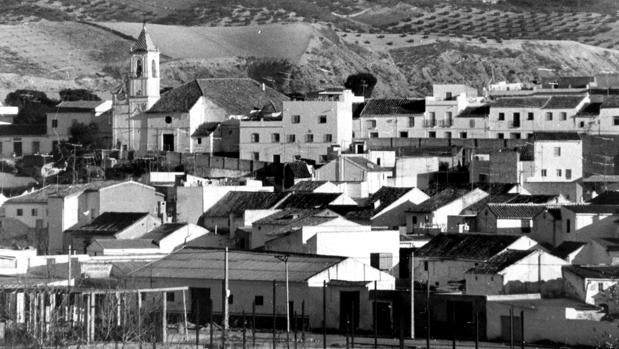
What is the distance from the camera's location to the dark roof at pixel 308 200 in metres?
76.6

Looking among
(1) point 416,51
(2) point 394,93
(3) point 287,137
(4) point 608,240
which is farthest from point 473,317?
(1) point 416,51

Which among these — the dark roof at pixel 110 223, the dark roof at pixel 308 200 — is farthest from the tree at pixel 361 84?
the dark roof at pixel 110 223

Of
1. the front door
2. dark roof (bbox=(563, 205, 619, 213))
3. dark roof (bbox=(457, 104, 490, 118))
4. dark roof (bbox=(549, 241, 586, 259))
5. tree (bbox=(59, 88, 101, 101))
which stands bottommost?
dark roof (bbox=(549, 241, 586, 259))

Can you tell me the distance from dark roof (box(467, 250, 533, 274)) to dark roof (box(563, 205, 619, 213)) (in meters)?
5.15

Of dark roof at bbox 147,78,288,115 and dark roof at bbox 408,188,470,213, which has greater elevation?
dark roof at bbox 147,78,288,115

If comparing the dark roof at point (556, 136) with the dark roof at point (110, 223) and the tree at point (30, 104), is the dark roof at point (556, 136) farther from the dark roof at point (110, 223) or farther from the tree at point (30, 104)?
the tree at point (30, 104)

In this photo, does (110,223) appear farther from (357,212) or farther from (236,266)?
(236,266)

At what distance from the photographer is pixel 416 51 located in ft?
447

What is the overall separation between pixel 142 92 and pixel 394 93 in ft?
86.5

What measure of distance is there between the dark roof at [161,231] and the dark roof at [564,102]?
68.6 ft

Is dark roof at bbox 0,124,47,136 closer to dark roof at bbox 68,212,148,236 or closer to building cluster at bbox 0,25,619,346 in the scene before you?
building cluster at bbox 0,25,619,346

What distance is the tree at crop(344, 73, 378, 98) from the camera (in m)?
111

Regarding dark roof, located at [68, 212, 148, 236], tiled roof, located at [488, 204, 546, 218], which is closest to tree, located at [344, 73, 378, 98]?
dark roof, located at [68, 212, 148, 236]

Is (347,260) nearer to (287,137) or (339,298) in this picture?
(339,298)
